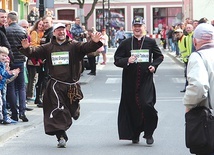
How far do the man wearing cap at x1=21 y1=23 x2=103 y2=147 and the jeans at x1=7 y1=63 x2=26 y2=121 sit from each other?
263 cm

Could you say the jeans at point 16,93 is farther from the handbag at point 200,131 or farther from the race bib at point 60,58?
the handbag at point 200,131

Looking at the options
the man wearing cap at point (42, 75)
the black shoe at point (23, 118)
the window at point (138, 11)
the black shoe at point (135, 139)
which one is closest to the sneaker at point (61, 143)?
the black shoe at point (135, 139)

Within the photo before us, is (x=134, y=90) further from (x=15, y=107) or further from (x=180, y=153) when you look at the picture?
(x=15, y=107)

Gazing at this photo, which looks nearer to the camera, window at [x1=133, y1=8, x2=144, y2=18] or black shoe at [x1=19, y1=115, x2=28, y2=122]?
black shoe at [x1=19, y1=115, x2=28, y2=122]

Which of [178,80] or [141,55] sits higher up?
[141,55]

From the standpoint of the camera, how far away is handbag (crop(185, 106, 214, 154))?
7.34 metres

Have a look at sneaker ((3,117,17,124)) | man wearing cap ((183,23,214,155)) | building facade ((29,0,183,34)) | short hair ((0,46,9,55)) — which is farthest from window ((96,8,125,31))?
man wearing cap ((183,23,214,155))

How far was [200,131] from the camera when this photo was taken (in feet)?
24.1

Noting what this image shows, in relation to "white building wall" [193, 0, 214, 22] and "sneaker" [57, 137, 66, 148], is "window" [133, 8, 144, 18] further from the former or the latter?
"sneaker" [57, 137, 66, 148]

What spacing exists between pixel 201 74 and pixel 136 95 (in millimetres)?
4334

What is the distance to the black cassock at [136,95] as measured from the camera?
1162cm

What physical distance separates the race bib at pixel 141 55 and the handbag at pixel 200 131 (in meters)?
4.29

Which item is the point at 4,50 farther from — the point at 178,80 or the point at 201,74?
the point at 178,80

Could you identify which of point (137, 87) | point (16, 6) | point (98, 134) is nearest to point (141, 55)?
point (137, 87)
